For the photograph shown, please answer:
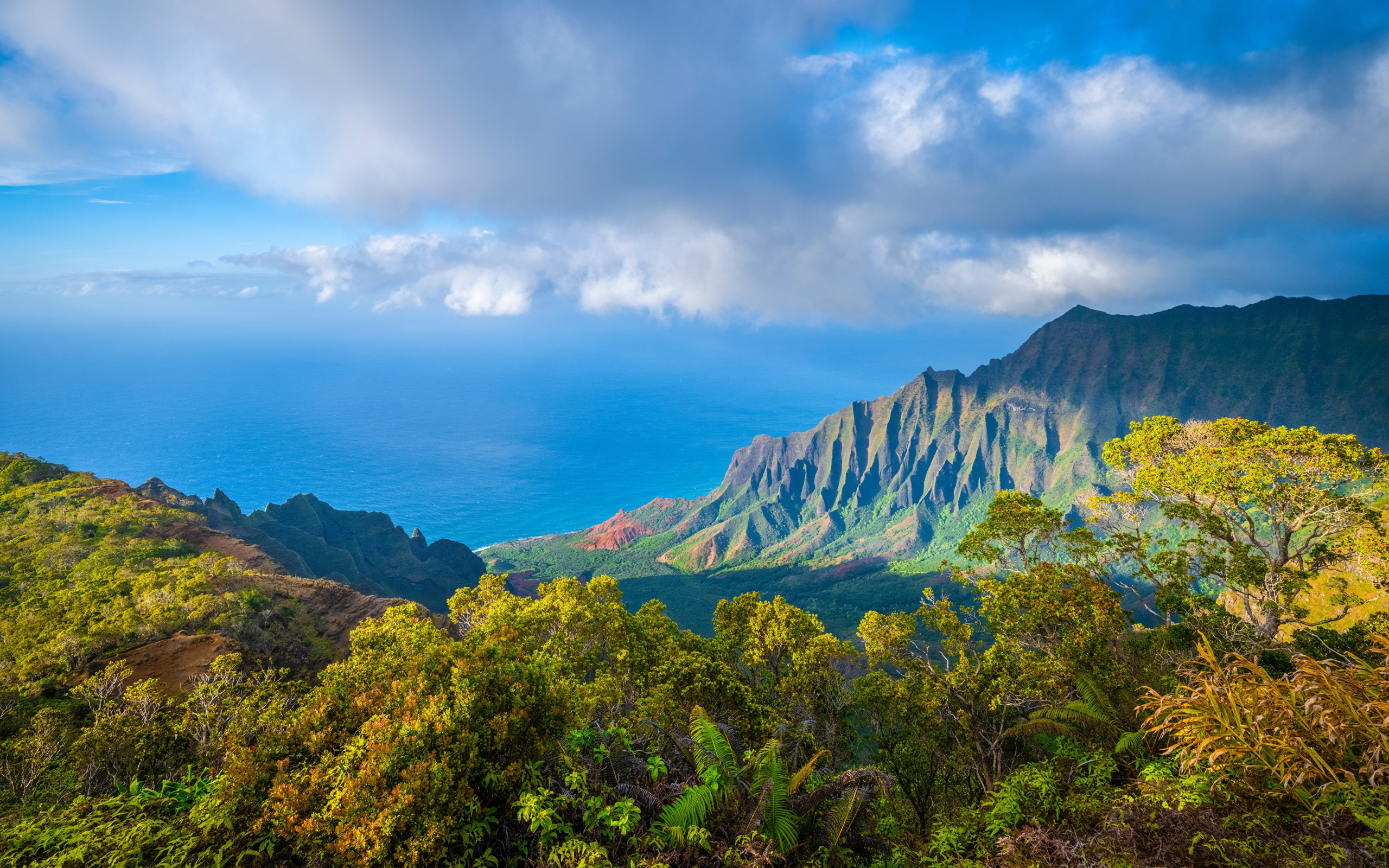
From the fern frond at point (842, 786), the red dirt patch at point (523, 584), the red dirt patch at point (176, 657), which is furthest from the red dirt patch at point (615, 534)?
the fern frond at point (842, 786)

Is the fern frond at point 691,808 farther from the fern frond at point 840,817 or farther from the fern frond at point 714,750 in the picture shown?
the fern frond at point 840,817

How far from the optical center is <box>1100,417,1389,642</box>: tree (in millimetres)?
16344

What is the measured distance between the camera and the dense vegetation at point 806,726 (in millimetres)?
6941

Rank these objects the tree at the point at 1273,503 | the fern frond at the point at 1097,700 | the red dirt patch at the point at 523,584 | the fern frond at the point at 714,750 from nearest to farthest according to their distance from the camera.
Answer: the fern frond at the point at 714,750 < the fern frond at the point at 1097,700 < the tree at the point at 1273,503 < the red dirt patch at the point at 523,584

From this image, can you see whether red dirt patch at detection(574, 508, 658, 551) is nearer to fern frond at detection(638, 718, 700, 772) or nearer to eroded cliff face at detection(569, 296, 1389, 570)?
eroded cliff face at detection(569, 296, 1389, 570)

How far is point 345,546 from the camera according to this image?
301ft

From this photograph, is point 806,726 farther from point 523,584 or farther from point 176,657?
point 523,584

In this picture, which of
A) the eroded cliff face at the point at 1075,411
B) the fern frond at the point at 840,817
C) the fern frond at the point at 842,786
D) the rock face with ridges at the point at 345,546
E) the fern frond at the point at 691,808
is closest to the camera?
the fern frond at the point at 691,808

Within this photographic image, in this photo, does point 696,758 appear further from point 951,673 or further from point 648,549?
point 648,549

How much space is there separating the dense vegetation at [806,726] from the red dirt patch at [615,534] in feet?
469

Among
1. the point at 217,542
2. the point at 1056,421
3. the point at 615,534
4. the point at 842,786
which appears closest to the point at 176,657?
the point at 842,786

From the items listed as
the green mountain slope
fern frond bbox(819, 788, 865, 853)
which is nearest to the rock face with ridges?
the green mountain slope

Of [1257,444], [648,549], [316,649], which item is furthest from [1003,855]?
[648,549]

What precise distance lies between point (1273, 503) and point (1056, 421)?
7737 inches
